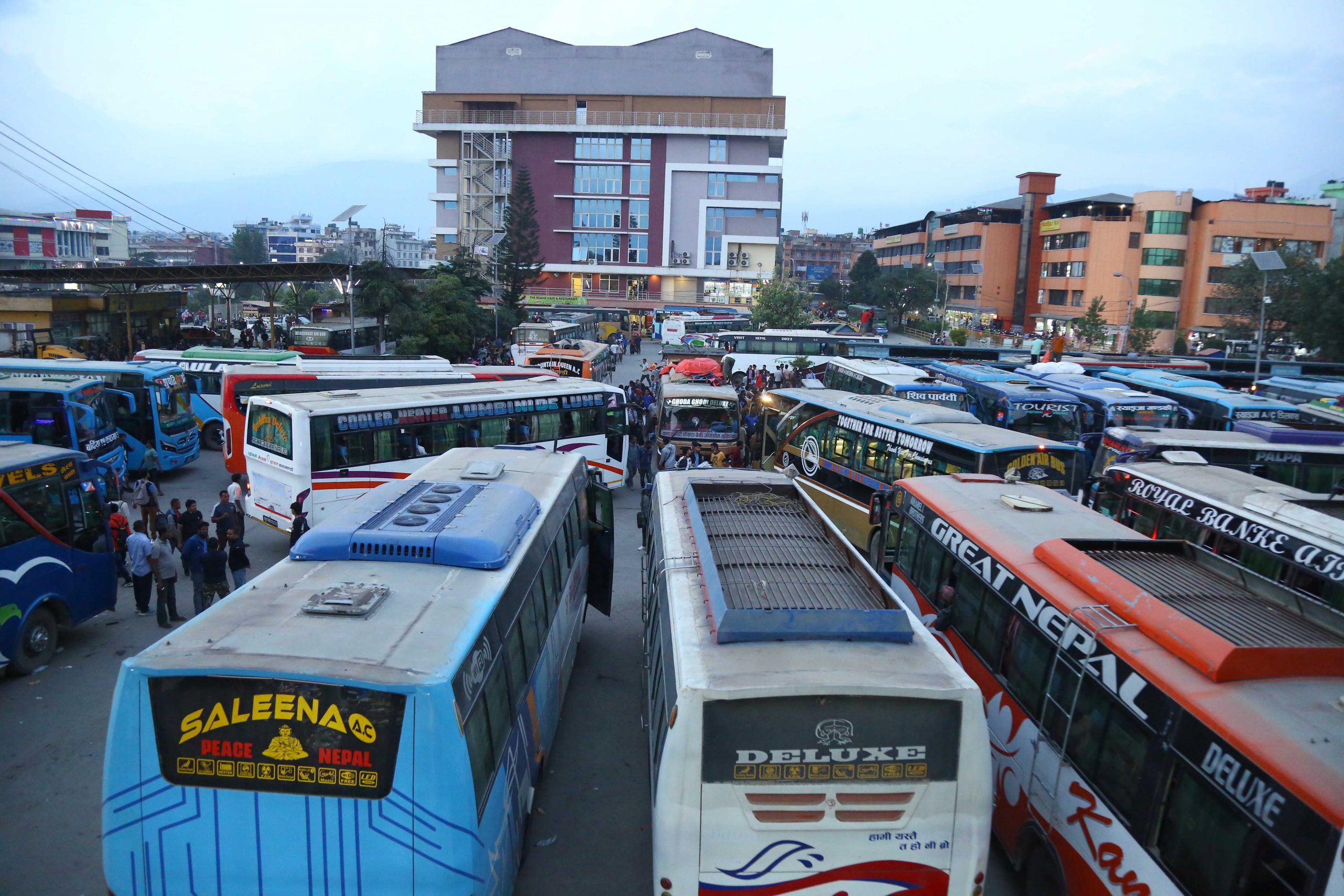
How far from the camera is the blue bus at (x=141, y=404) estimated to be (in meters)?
17.6

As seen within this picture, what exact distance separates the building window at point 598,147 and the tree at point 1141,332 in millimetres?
40044

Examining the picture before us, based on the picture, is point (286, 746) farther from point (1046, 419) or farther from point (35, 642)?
point (1046, 419)

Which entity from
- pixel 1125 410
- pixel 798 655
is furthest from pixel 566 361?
pixel 798 655

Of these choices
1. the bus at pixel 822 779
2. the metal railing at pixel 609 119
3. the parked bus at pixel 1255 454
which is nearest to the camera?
the bus at pixel 822 779

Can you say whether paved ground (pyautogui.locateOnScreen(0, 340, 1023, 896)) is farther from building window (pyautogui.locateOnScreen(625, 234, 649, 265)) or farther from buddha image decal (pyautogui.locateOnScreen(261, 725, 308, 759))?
building window (pyautogui.locateOnScreen(625, 234, 649, 265))

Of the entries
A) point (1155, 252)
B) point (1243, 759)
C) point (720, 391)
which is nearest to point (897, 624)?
point (1243, 759)

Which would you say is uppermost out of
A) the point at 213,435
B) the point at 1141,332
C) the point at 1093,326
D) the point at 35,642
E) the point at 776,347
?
the point at 1093,326

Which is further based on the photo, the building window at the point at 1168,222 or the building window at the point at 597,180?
the building window at the point at 597,180

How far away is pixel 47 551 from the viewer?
8.98 meters

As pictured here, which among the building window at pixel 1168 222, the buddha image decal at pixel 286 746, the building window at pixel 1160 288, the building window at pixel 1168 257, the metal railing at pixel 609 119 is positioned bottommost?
the buddha image decal at pixel 286 746

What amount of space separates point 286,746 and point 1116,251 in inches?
2444

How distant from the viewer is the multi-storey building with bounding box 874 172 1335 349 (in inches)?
2071

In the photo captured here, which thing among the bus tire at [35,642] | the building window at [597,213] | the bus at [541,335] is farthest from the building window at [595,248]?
the bus tire at [35,642]

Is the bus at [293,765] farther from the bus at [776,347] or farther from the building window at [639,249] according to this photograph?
the building window at [639,249]
